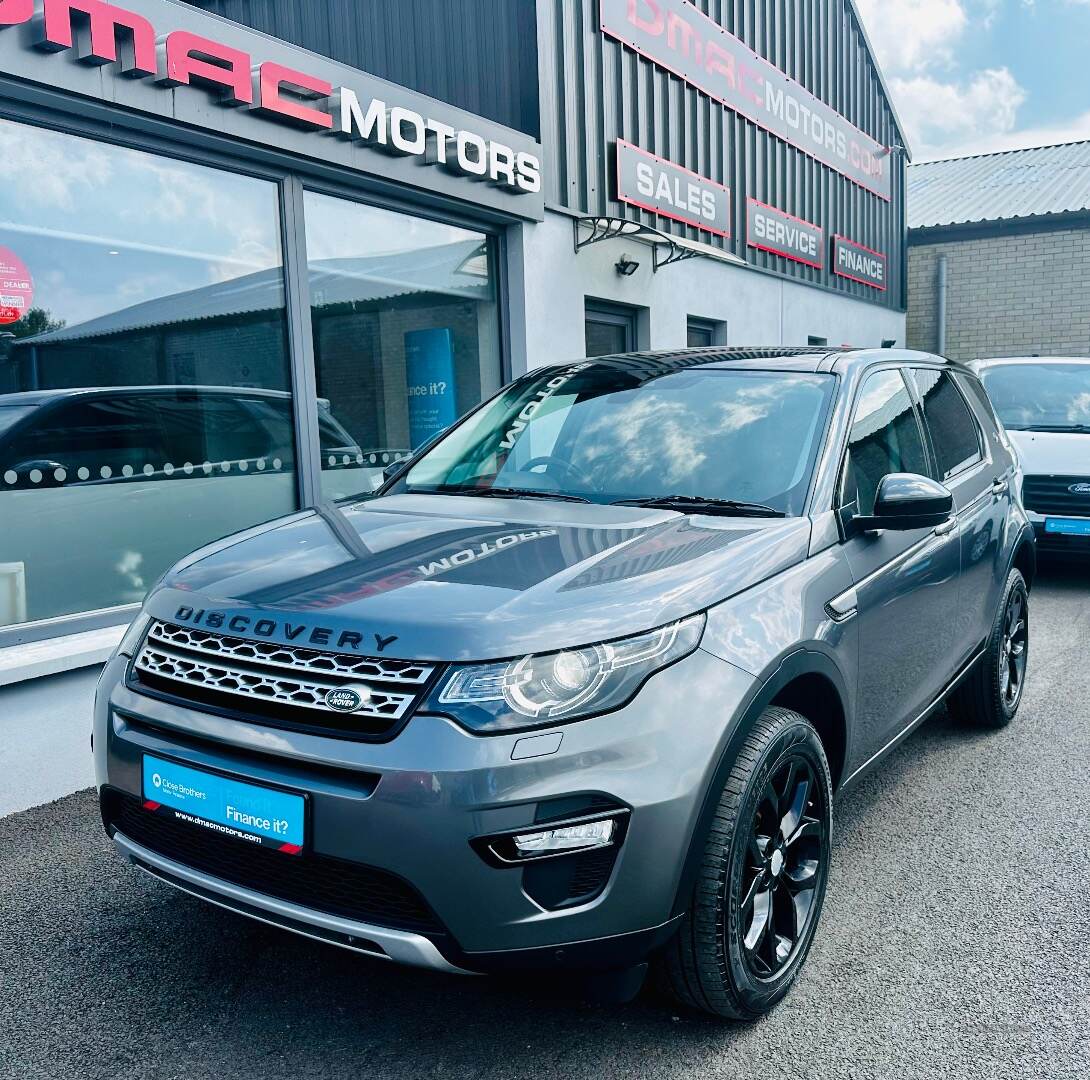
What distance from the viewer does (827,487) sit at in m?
2.97

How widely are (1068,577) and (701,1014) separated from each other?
24.4 ft

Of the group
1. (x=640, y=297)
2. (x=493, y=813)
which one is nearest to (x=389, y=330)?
(x=640, y=297)

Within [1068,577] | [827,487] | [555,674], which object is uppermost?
[827,487]

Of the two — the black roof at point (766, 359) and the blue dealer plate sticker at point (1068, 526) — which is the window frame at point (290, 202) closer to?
the black roof at point (766, 359)

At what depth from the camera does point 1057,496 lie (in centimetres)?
790

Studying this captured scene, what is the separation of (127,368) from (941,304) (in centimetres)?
1640

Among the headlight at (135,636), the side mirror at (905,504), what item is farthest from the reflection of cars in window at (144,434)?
the side mirror at (905,504)

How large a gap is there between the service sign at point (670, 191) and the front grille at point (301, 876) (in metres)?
7.00

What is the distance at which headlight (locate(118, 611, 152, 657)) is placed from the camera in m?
2.59

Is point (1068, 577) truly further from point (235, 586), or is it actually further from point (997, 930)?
point (235, 586)

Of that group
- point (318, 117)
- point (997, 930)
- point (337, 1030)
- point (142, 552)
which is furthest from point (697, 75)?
point (337, 1030)

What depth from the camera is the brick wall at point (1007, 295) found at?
57.5 feet

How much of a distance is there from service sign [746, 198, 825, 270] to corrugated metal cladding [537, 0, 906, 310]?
0.10 meters

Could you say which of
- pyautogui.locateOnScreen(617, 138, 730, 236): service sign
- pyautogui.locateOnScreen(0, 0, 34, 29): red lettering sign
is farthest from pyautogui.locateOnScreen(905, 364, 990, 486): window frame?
pyautogui.locateOnScreen(617, 138, 730, 236): service sign
